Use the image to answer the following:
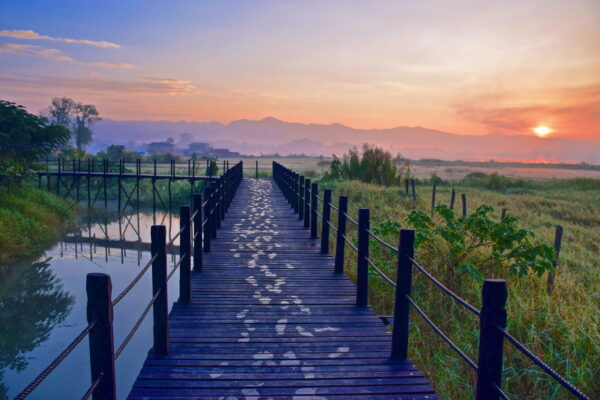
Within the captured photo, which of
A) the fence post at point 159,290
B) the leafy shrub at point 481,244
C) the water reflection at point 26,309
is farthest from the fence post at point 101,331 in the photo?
the water reflection at point 26,309

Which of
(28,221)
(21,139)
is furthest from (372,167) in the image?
(21,139)

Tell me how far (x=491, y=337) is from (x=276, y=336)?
228 cm

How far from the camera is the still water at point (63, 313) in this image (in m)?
8.45

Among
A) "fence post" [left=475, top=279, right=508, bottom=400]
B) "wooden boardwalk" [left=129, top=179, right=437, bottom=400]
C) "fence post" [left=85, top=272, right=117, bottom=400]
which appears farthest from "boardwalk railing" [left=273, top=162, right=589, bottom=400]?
"fence post" [left=85, top=272, right=117, bottom=400]

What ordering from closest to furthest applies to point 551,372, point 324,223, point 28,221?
point 551,372, point 324,223, point 28,221

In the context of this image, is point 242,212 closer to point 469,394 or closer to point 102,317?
point 469,394

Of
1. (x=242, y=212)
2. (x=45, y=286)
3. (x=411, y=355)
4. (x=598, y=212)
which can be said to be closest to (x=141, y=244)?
(x=45, y=286)

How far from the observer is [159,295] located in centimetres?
398

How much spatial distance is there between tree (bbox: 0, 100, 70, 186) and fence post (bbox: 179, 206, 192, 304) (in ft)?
58.1

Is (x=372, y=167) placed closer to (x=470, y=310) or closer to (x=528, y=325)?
(x=528, y=325)

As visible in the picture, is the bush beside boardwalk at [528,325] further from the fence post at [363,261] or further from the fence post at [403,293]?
the fence post at [403,293]

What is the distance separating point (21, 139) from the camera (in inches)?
850

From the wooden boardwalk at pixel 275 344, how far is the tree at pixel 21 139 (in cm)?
1735

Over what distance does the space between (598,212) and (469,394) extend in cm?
1734
